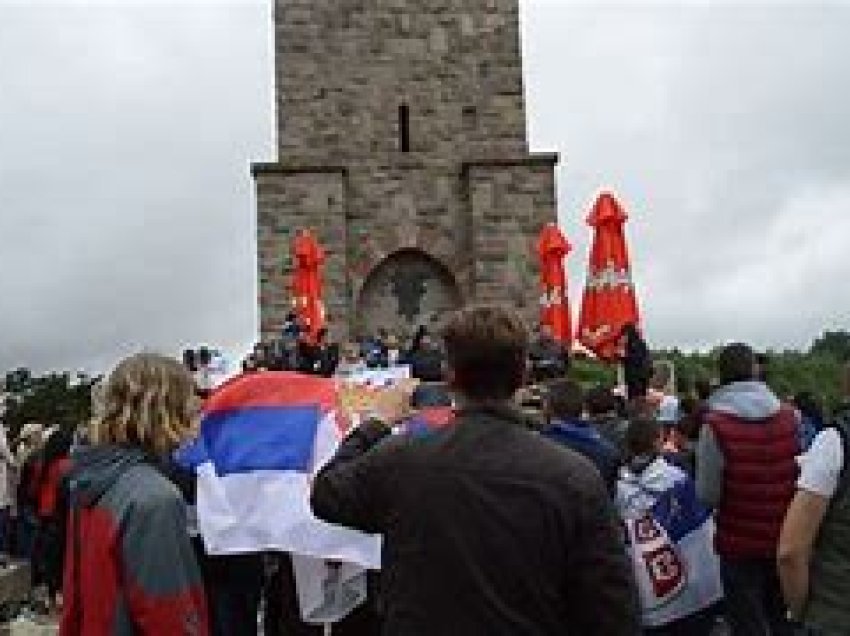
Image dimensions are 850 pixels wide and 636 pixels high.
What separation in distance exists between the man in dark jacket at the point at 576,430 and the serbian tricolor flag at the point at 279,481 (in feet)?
2.93

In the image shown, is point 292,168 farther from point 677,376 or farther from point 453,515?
point 453,515

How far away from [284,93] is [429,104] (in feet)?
8.51

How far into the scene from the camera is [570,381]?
672 cm

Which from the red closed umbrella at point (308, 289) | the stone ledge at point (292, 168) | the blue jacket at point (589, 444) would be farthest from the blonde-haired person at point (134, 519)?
the stone ledge at point (292, 168)

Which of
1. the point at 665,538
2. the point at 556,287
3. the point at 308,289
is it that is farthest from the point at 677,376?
the point at 665,538

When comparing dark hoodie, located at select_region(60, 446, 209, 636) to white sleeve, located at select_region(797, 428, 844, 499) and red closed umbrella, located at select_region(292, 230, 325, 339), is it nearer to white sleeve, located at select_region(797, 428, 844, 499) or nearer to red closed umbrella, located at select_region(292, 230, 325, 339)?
white sleeve, located at select_region(797, 428, 844, 499)

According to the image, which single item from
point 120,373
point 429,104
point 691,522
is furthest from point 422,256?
point 120,373

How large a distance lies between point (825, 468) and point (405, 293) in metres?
22.4

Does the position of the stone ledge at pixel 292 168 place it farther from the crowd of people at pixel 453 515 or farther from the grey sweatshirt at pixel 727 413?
the crowd of people at pixel 453 515

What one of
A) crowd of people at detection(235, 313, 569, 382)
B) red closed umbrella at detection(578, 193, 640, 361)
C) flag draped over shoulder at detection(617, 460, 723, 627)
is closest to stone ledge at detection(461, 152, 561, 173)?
crowd of people at detection(235, 313, 569, 382)

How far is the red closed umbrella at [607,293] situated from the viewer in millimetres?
13789

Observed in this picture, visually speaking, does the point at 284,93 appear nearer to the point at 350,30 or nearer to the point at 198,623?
the point at 350,30

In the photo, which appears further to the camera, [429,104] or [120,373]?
[429,104]

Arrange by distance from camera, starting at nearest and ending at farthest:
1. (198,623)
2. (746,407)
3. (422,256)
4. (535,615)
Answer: (535,615)
(198,623)
(746,407)
(422,256)
